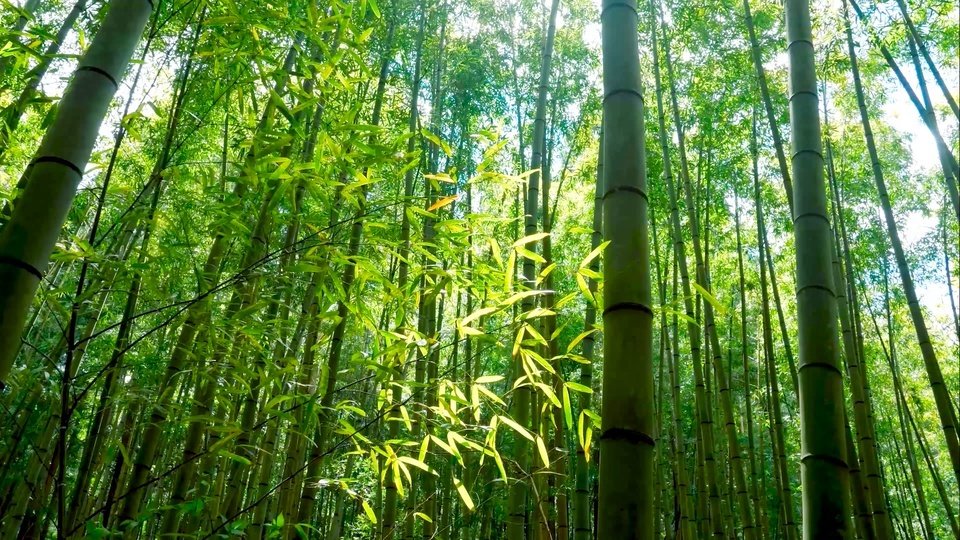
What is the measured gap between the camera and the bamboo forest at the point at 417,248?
121 centimetres

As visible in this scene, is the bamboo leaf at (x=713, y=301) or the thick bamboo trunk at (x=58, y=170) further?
the bamboo leaf at (x=713, y=301)

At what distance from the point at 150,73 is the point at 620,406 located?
337 cm

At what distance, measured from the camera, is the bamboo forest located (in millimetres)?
1213

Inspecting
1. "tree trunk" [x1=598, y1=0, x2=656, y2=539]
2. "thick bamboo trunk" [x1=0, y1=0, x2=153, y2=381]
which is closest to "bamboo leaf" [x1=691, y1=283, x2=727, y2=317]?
"tree trunk" [x1=598, y1=0, x2=656, y2=539]

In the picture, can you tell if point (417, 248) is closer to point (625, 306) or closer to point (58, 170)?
point (625, 306)

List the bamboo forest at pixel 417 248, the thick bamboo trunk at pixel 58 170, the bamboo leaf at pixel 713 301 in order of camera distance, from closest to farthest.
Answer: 1. the thick bamboo trunk at pixel 58 170
2. the bamboo forest at pixel 417 248
3. the bamboo leaf at pixel 713 301

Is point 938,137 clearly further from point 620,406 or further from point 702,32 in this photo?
point 620,406

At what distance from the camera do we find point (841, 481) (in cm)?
111

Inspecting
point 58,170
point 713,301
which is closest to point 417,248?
point 713,301

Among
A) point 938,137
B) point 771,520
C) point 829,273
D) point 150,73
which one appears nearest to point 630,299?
point 829,273

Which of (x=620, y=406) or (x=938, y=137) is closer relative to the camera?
(x=620, y=406)

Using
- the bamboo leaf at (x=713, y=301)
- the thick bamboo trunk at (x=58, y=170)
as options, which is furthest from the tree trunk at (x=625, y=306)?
the thick bamboo trunk at (x=58, y=170)

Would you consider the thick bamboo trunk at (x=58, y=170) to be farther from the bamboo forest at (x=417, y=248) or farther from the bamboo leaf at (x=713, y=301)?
the bamboo leaf at (x=713, y=301)

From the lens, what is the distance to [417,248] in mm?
1855
